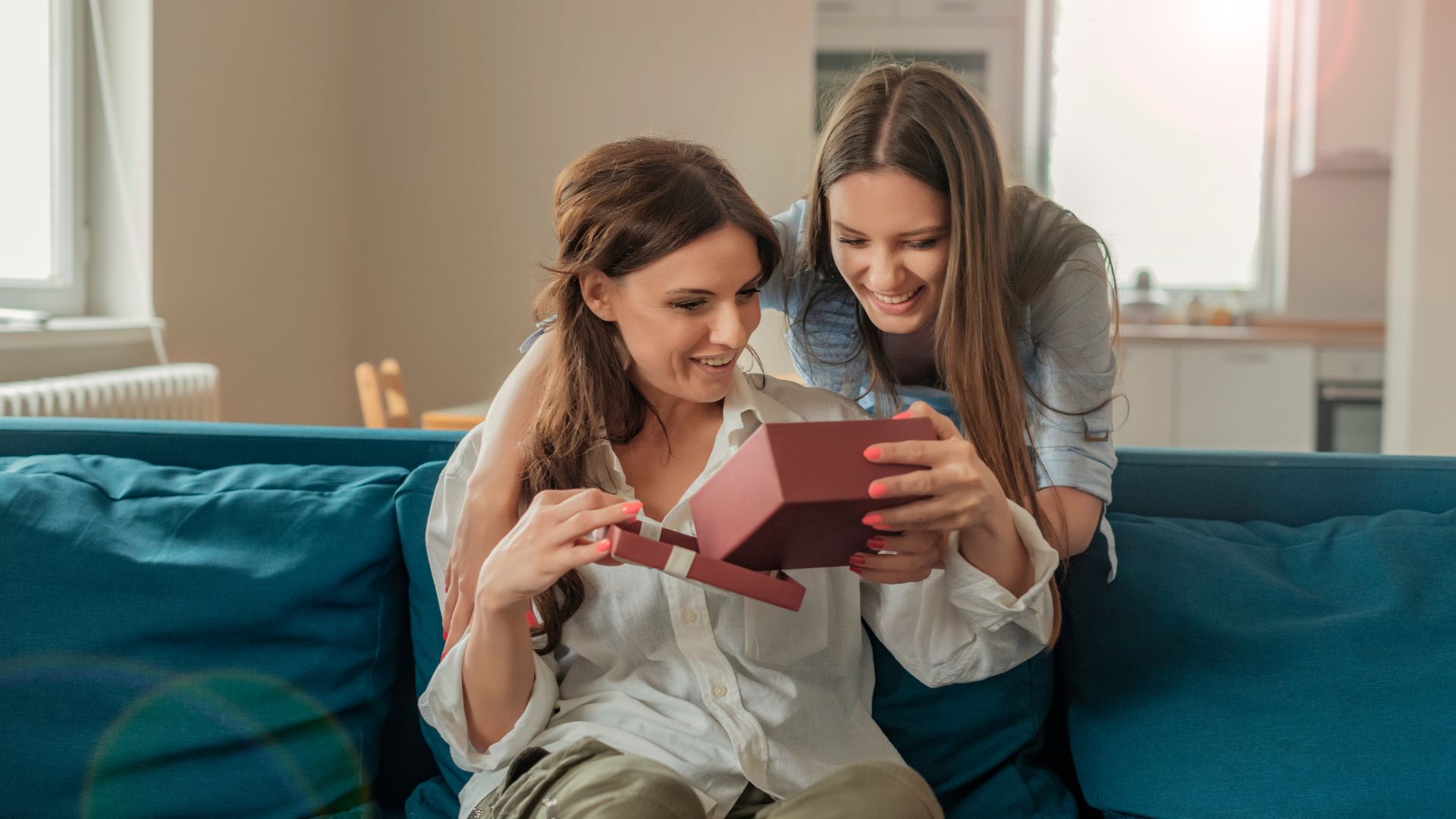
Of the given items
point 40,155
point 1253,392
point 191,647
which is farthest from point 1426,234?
point 40,155

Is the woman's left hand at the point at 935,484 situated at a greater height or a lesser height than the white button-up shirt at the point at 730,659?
greater

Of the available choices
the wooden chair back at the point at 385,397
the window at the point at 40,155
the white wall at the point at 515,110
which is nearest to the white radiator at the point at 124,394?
the window at the point at 40,155

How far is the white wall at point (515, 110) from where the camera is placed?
4727mm

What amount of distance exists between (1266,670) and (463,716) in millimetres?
901

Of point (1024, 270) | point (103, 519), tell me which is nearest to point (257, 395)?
point (103, 519)

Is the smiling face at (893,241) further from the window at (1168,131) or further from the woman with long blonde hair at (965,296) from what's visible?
the window at (1168,131)

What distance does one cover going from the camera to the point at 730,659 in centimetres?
133

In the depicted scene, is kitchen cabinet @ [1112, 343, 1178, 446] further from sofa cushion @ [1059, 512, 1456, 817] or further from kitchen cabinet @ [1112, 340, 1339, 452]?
sofa cushion @ [1059, 512, 1456, 817]

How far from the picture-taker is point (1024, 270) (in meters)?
1.49

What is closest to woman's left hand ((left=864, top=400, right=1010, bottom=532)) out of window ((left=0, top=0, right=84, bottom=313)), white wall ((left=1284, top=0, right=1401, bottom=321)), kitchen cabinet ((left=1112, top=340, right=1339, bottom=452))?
window ((left=0, top=0, right=84, bottom=313))

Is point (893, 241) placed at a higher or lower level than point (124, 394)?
higher

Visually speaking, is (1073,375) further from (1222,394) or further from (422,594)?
(1222,394)

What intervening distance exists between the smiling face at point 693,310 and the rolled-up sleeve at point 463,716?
1.18ft

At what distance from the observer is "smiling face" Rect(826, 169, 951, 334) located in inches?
56.0
